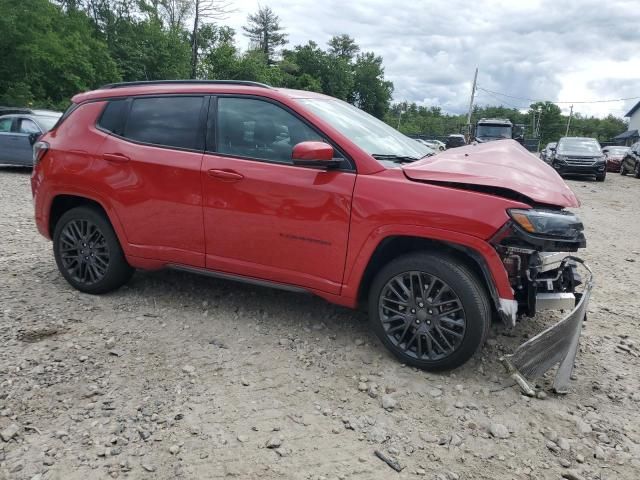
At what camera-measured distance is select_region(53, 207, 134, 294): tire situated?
4.08 metres

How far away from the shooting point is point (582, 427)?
267 cm

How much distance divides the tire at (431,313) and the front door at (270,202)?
35 centimetres

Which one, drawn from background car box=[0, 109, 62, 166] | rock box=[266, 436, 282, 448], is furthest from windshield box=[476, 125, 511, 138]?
rock box=[266, 436, 282, 448]

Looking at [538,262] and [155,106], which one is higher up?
[155,106]

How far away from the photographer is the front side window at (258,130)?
3413 millimetres

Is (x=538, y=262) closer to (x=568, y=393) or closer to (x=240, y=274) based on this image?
(x=568, y=393)

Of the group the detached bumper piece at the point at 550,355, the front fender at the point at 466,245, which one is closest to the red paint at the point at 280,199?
the front fender at the point at 466,245

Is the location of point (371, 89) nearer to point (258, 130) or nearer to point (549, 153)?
point (549, 153)

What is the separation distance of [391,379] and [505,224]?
1173 mm

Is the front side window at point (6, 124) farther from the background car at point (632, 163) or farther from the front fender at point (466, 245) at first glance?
the background car at point (632, 163)

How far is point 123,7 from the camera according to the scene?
38.3 metres

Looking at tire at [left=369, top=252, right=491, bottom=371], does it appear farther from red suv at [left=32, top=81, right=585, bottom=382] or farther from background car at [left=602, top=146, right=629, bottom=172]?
background car at [left=602, top=146, right=629, bottom=172]

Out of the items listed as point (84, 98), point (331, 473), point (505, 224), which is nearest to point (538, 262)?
point (505, 224)

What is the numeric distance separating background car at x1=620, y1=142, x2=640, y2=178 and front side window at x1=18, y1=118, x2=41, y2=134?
21.1 meters
